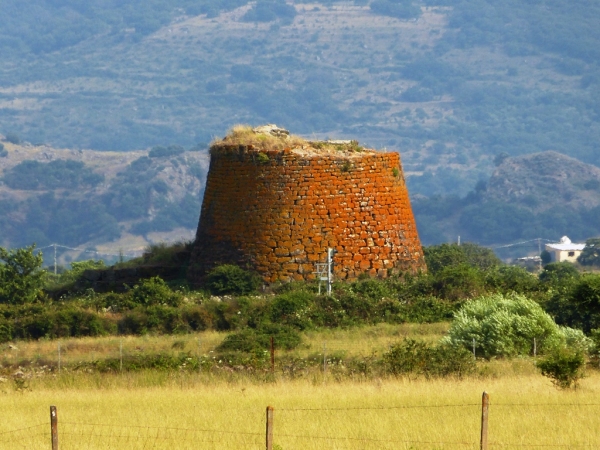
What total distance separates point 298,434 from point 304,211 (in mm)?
18687

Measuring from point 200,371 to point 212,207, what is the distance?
44.0 feet

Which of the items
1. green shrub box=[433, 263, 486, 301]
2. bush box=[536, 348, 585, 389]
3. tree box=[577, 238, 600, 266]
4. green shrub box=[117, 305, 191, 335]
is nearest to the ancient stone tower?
green shrub box=[433, 263, 486, 301]

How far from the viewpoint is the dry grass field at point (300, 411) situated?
1925cm

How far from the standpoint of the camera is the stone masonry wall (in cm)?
3819

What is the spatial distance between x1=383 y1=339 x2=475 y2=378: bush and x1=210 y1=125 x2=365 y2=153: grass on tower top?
12.8 metres

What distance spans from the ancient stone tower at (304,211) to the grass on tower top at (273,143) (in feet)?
0.19

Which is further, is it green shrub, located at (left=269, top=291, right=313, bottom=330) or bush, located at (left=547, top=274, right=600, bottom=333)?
green shrub, located at (left=269, top=291, right=313, bottom=330)

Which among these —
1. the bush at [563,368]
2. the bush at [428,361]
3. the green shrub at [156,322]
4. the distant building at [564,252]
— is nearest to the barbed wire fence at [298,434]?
the bush at [563,368]

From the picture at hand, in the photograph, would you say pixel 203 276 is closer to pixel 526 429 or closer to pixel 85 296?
pixel 85 296

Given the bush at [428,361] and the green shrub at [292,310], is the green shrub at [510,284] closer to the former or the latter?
the green shrub at [292,310]

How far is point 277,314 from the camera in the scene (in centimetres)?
3459

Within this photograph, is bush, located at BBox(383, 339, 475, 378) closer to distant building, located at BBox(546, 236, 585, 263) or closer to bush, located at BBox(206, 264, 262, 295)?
bush, located at BBox(206, 264, 262, 295)

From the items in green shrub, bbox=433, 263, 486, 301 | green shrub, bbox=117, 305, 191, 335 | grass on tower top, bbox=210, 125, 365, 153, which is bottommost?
green shrub, bbox=117, 305, 191, 335

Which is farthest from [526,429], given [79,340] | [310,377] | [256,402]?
[79,340]
